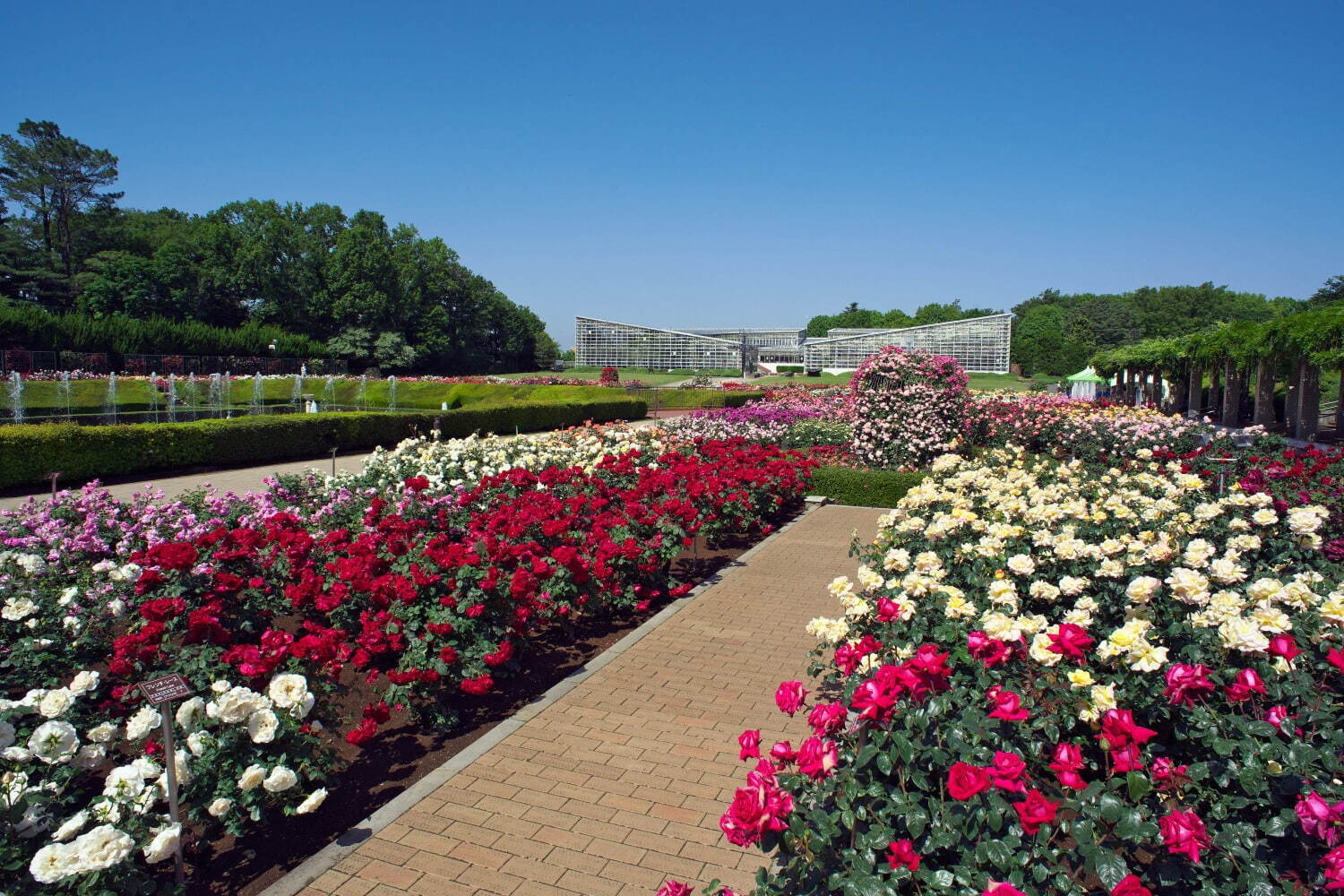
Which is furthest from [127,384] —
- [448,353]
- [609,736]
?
[609,736]

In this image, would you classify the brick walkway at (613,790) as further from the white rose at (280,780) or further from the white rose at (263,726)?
the white rose at (263,726)

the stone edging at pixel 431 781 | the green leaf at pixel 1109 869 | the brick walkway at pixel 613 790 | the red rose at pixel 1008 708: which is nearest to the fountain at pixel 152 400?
the stone edging at pixel 431 781

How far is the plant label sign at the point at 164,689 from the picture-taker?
9.07 ft

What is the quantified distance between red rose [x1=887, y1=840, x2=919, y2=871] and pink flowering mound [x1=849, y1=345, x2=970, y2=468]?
10851 mm

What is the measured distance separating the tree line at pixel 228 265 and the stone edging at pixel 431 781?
49429 mm

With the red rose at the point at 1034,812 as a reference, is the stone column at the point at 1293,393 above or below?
above

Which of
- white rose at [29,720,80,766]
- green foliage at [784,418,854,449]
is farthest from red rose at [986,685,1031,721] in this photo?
green foliage at [784,418,854,449]

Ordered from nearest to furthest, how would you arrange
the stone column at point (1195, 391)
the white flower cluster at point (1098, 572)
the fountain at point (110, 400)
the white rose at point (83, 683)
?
the white flower cluster at point (1098, 572)
the white rose at point (83, 683)
the fountain at point (110, 400)
the stone column at point (1195, 391)

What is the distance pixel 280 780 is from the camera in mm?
2896

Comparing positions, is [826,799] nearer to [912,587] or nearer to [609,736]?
[912,587]

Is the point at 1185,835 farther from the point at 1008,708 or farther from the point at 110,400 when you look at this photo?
the point at 110,400

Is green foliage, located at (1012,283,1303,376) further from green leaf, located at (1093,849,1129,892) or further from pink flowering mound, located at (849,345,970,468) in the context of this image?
green leaf, located at (1093,849,1129,892)

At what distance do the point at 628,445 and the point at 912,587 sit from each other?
739 cm

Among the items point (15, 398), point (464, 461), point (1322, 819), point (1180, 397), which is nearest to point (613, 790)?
point (1322, 819)
